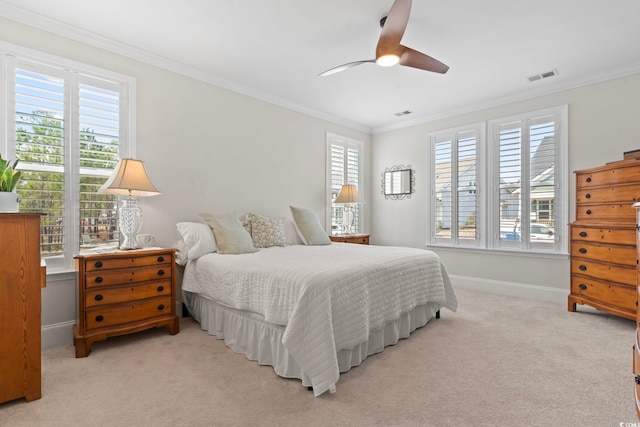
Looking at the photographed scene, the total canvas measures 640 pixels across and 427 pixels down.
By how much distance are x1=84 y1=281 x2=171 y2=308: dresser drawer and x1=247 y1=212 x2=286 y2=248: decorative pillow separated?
1.06 metres

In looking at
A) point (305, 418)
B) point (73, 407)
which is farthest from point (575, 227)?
point (73, 407)

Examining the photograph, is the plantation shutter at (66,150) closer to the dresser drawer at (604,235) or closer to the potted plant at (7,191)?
the potted plant at (7,191)

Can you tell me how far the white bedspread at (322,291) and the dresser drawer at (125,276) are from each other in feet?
1.02

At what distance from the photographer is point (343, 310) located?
2.12 meters

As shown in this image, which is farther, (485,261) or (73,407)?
(485,261)

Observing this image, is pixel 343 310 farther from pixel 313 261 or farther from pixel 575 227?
pixel 575 227

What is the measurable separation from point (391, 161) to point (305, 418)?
4574 millimetres

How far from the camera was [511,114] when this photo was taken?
4320 mm

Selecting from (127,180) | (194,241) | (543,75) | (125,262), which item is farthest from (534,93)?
(125,262)

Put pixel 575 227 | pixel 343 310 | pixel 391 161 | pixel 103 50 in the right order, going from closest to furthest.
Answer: pixel 343 310, pixel 103 50, pixel 575 227, pixel 391 161

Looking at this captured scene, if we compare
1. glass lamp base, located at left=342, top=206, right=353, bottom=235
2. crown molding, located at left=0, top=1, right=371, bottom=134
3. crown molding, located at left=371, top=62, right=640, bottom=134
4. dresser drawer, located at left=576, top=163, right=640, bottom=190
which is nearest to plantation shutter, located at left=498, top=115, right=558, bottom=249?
crown molding, located at left=371, top=62, right=640, bottom=134

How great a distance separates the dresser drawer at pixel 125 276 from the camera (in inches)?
96.5

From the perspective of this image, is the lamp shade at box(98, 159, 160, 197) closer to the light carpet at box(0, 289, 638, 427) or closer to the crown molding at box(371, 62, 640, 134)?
the light carpet at box(0, 289, 638, 427)

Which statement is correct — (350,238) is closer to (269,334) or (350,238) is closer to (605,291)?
(269,334)
